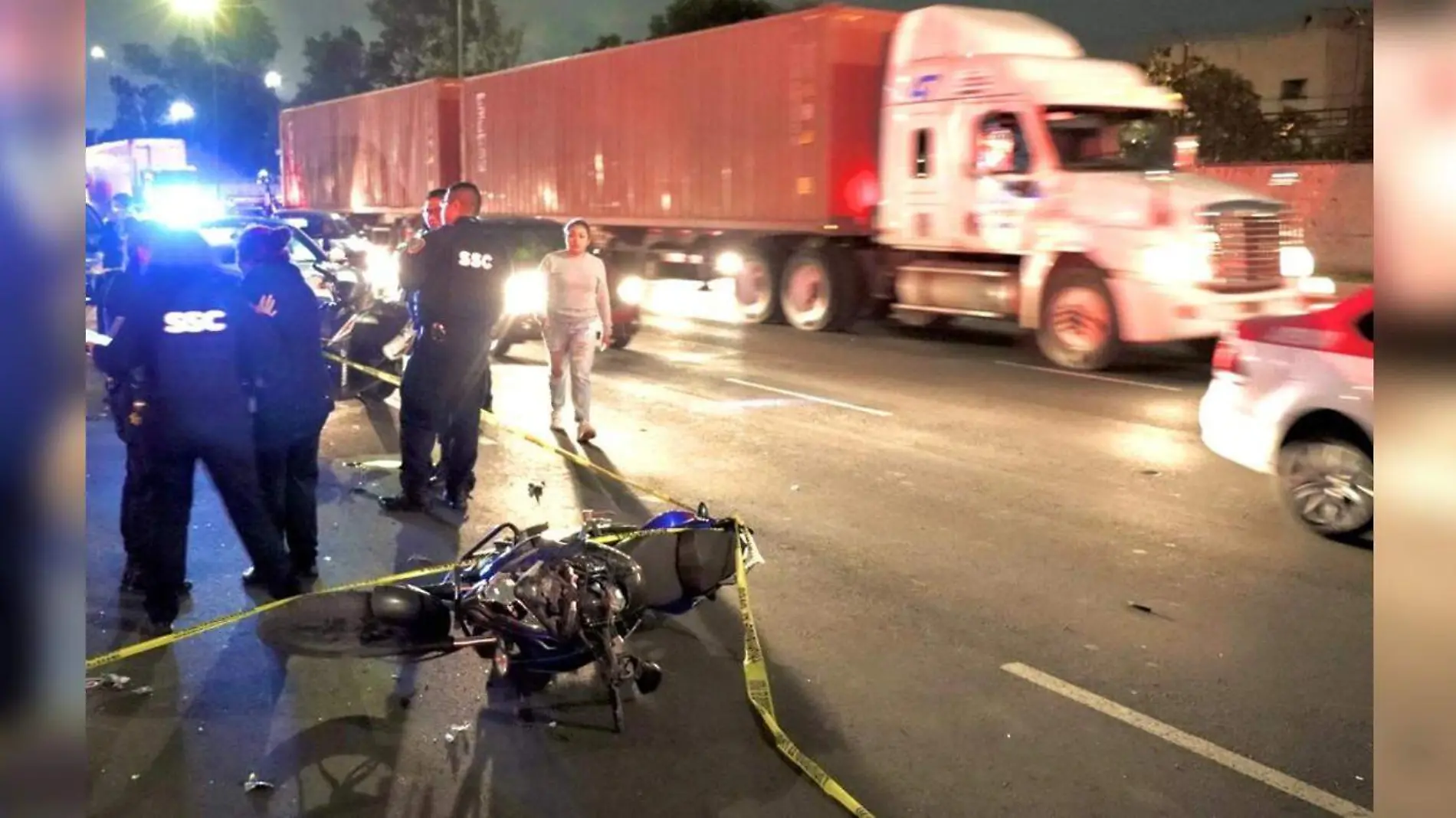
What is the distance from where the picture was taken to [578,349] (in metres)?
10.1

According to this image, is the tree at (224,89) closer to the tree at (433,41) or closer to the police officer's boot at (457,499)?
the tree at (433,41)

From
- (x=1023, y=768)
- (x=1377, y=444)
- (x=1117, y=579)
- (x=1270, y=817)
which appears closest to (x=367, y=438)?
(x=1117, y=579)

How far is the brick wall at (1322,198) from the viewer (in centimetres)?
2348

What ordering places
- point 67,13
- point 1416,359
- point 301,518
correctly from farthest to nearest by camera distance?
point 301,518, point 67,13, point 1416,359

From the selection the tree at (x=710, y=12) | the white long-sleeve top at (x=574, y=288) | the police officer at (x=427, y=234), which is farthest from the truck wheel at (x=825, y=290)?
the tree at (x=710, y=12)

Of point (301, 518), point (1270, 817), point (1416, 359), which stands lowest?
point (1270, 817)

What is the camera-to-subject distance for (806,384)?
43.4 feet

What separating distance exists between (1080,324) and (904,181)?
3.51 metres

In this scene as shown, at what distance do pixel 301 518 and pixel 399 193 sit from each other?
2230 centimetres

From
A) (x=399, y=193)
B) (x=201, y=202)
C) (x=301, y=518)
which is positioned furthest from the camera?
(x=201, y=202)

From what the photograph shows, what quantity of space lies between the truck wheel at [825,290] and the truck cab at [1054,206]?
64 cm

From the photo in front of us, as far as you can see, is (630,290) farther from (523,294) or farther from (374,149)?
(374,149)

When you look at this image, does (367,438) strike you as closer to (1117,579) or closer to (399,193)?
(1117,579)

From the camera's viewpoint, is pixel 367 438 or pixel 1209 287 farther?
pixel 1209 287
